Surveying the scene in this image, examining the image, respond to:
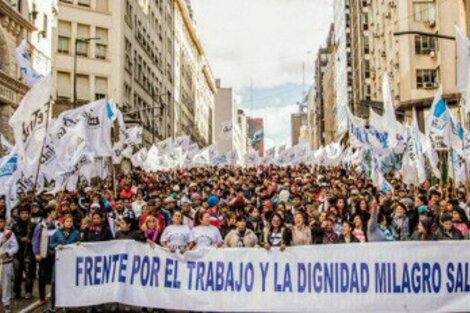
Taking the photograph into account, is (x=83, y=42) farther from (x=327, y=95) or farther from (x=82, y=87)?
(x=327, y=95)

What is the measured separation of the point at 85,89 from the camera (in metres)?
45.5

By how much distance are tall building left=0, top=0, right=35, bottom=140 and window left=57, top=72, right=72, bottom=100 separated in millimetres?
12948

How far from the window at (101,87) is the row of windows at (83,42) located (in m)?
1.69

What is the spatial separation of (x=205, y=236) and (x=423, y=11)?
38.3 meters

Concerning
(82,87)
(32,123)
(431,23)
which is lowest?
(32,123)

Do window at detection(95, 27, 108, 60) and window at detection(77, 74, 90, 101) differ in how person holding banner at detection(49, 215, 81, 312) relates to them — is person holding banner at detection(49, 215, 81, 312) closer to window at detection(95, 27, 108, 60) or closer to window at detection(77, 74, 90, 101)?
window at detection(77, 74, 90, 101)

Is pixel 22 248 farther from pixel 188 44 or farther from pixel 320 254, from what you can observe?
pixel 188 44

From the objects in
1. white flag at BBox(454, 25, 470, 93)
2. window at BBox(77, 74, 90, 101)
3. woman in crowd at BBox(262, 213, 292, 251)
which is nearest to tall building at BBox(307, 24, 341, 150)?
window at BBox(77, 74, 90, 101)

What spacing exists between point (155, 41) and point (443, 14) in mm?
32667

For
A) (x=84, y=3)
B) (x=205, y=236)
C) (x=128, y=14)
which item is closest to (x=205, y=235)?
(x=205, y=236)

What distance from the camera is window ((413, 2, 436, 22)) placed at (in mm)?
42938

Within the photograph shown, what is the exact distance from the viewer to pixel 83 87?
45406 millimetres

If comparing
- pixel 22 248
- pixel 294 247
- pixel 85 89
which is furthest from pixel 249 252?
pixel 85 89

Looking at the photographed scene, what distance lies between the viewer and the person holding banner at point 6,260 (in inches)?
→ 395
